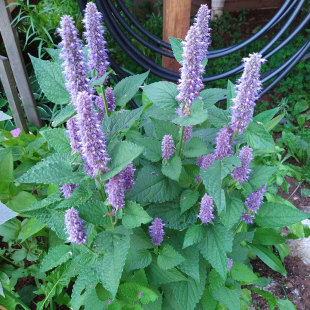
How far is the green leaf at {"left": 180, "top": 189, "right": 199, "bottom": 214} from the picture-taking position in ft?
3.69

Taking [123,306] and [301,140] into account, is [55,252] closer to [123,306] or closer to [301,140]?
[123,306]

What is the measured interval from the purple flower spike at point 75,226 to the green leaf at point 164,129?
35cm

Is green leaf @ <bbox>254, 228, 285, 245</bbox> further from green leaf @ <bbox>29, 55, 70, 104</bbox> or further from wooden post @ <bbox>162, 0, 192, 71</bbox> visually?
wooden post @ <bbox>162, 0, 192, 71</bbox>

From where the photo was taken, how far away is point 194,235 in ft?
3.79

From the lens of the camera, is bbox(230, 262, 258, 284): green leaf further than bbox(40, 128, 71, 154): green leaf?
Yes

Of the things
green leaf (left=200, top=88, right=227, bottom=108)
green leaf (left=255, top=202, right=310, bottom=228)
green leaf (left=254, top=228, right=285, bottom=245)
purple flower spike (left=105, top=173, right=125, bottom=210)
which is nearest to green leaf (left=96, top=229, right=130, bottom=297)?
purple flower spike (left=105, top=173, right=125, bottom=210)

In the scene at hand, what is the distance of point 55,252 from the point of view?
1.27 metres

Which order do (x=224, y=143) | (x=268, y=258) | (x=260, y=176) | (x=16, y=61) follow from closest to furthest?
(x=224, y=143) < (x=260, y=176) < (x=268, y=258) < (x=16, y=61)

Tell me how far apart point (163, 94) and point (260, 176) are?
455mm

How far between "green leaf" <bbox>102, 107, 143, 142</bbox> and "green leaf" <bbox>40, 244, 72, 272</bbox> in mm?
492

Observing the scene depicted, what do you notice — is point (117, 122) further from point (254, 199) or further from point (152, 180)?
point (254, 199)

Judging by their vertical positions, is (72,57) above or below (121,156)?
above

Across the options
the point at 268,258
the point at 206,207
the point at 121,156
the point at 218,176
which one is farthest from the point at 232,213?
the point at 268,258

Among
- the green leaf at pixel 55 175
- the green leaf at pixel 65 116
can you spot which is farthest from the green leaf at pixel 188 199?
the green leaf at pixel 65 116
